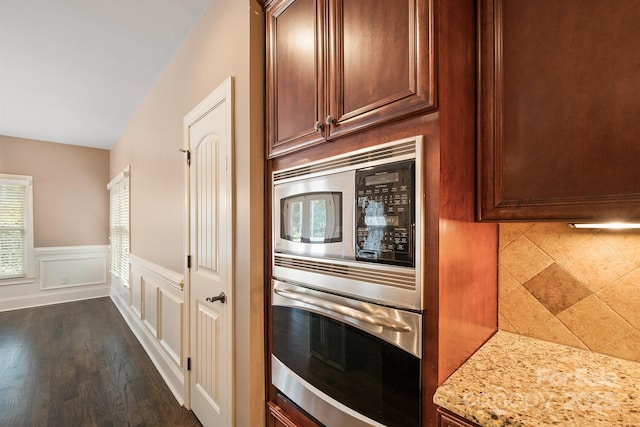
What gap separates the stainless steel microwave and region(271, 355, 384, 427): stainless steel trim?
408 mm

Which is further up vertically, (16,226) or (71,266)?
(16,226)

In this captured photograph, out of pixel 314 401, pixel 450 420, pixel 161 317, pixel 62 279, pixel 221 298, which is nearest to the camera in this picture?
pixel 450 420

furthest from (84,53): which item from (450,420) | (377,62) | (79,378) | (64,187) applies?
(64,187)

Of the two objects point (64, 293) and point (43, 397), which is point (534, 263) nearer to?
point (43, 397)

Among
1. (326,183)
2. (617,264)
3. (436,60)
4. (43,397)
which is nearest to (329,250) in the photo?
(326,183)

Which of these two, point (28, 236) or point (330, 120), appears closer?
point (330, 120)

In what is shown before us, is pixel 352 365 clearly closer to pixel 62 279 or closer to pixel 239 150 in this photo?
Answer: pixel 239 150

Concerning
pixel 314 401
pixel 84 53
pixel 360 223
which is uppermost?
pixel 84 53

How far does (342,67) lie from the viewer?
1.04 m

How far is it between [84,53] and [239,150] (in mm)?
1994

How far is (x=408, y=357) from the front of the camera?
0.84 meters

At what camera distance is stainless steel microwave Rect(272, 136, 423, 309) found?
2.75 feet

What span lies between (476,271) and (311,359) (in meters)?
0.72

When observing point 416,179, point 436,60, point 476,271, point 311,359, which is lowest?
point 311,359
